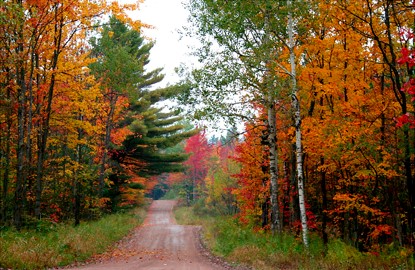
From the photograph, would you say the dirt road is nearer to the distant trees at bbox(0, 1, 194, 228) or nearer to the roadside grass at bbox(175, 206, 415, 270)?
the roadside grass at bbox(175, 206, 415, 270)

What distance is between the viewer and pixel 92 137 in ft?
69.4

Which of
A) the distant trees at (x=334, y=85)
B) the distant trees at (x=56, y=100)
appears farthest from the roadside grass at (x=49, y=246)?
the distant trees at (x=334, y=85)

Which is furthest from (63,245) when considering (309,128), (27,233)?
(309,128)

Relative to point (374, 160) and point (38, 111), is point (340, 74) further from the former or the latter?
point (38, 111)

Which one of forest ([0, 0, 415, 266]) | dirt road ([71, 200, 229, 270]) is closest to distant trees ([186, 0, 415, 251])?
forest ([0, 0, 415, 266])

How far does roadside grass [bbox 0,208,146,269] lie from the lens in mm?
9898

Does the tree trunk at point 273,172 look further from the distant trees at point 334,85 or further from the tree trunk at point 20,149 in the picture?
the tree trunk at point 20,149

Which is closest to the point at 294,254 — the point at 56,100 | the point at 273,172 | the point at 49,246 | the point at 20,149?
the point at 273,172

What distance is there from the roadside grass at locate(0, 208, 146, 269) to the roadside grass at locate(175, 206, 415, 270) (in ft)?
17.1

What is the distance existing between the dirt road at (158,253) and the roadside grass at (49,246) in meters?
0.77

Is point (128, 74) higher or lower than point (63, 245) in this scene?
higher

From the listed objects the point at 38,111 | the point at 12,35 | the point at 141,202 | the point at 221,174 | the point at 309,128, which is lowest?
the point at 141,202

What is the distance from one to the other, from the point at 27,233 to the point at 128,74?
10.3 meters

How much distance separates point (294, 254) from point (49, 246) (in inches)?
330
